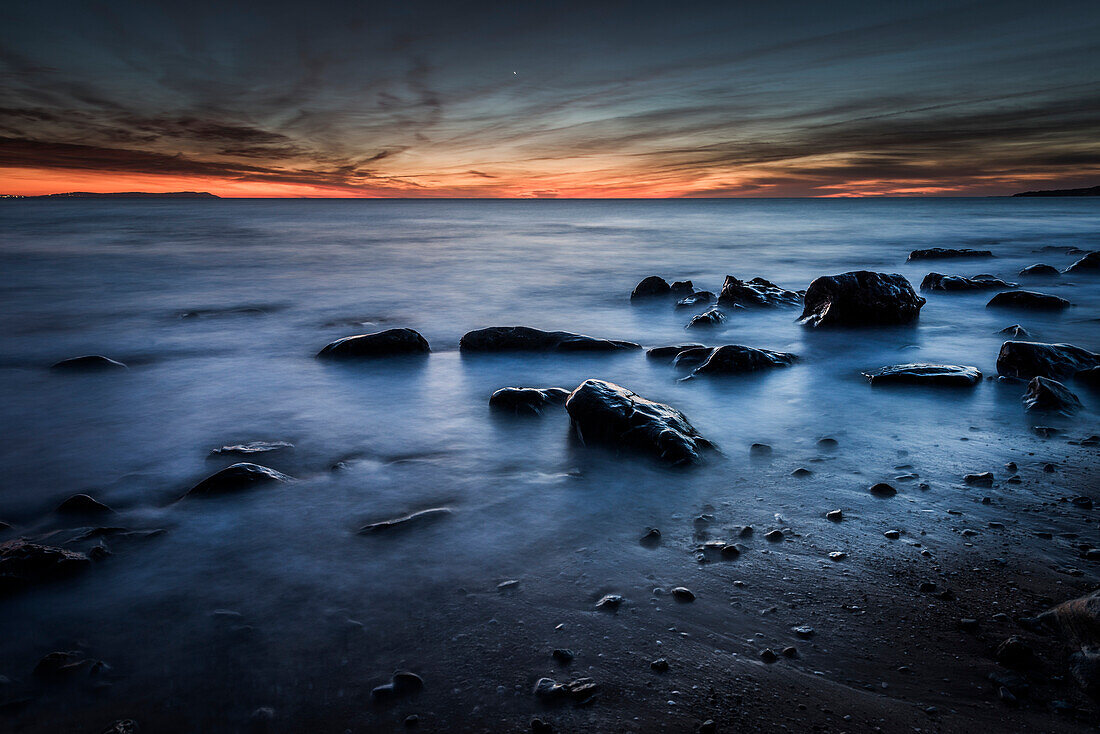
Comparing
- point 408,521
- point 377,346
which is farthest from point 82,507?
point 377,346

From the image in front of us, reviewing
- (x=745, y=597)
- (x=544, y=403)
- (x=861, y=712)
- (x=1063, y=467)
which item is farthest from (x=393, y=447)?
(x=1063, y=467)

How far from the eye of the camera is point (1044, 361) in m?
5.02

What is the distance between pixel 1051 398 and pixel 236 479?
5465mm

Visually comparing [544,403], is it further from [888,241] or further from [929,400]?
[888,241]

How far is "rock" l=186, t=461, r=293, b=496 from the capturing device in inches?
129

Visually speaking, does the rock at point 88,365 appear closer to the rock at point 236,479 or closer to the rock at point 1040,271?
the rock at point 236,479

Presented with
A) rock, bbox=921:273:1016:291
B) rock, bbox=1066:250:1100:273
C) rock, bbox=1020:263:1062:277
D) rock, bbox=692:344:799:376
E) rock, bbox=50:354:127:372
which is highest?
rock, bbox=1066:250:1100:273

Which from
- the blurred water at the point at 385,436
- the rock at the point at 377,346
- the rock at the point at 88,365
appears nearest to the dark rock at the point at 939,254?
the blurred water at the point at 385,436

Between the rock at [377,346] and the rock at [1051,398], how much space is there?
553cm

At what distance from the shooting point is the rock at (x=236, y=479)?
328 centimetres

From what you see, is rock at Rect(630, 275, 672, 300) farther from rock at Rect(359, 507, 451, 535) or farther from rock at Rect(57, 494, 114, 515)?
rock at Rect(57, 494, 114, 515)

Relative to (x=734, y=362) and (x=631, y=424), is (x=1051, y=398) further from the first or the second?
(x=631, y=424)

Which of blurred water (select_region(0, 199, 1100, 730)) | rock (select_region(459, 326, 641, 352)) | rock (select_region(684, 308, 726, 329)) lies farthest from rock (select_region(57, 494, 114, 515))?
rock (select_region(684, 308, 726, 329))

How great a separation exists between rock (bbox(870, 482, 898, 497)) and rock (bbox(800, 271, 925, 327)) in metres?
5.14
